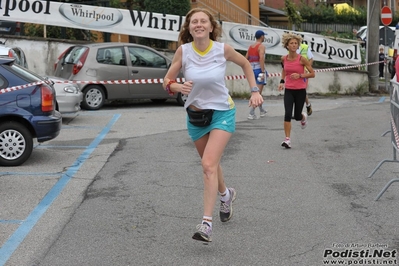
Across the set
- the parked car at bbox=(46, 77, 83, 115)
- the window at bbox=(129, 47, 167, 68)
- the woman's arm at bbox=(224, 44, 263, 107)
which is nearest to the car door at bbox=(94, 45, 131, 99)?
the window at bbox=(129, 47, 167, 68)

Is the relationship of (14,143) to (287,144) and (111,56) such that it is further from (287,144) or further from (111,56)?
(111,56)

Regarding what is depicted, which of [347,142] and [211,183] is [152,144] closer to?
[347,142]

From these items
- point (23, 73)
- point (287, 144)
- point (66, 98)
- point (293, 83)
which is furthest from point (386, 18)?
point (23, 73)

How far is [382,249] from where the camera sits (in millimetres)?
6082

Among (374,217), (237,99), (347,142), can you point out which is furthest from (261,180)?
(237,99)

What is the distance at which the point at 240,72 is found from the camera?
22.1 meters

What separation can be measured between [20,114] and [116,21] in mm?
11553

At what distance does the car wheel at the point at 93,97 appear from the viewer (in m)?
17.5

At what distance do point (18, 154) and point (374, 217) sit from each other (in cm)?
523

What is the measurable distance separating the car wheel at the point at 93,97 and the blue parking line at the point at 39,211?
5231 mm

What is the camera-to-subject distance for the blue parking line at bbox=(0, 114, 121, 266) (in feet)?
20.7

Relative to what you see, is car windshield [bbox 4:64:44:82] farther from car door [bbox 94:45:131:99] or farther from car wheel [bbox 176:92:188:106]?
car wheel [bbox 176:92:188:106]

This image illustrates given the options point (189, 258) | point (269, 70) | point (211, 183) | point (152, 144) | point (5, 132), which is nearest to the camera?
point (189, 258)

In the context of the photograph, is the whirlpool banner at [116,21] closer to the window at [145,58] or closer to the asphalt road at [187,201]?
the window at [145,58]
